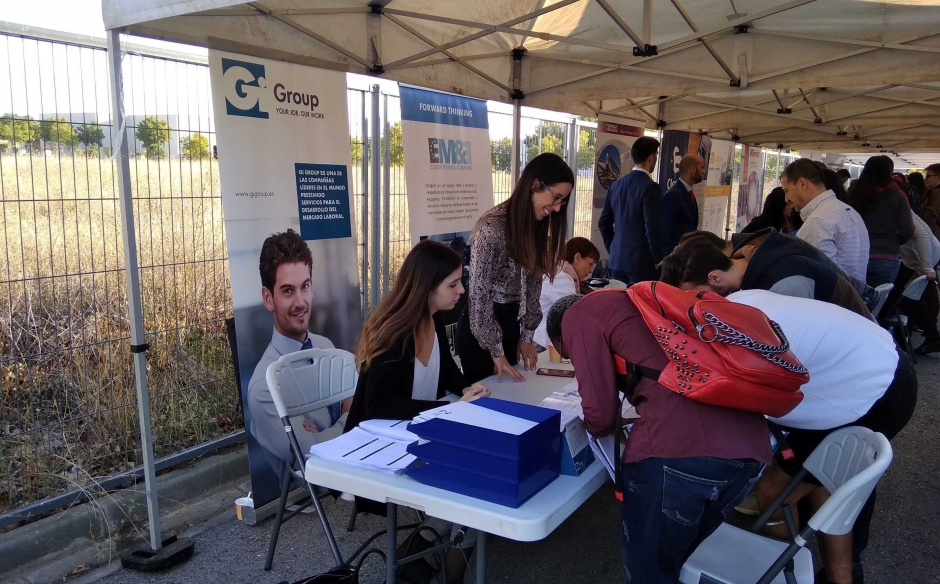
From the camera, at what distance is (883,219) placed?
4.86 m

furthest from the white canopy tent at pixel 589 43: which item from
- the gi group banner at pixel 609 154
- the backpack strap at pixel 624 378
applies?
the backpack strap at pixel 624 378

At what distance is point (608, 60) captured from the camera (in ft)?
14.4

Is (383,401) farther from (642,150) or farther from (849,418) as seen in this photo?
(642,150)

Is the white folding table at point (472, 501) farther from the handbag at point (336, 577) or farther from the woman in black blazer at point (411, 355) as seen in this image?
the woman in black blazer at point (411, 355)

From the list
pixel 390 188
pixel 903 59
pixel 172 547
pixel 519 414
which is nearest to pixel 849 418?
pixel 519 414

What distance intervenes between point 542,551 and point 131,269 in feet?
6.35

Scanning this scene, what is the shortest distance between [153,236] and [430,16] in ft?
5.69

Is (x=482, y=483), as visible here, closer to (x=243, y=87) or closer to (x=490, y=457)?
(x=490, y=457)

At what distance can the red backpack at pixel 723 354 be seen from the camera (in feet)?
4.61

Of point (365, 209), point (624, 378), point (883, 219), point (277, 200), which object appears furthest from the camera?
point (883, 219)

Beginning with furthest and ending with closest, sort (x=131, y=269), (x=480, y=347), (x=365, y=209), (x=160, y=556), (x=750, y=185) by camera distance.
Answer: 1. (x=750, y=185)
2. (x=365, y=209)
3. (x=480, y=347)
4. (x=160, y=556)
5. (x=131, y=269)

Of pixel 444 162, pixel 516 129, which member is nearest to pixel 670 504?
pixel 444 162

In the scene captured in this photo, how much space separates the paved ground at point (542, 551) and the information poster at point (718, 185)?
576 centimetres

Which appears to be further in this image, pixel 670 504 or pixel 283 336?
pixel 283 336
